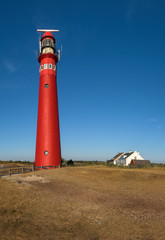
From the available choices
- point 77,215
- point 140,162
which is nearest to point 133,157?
point 140,162

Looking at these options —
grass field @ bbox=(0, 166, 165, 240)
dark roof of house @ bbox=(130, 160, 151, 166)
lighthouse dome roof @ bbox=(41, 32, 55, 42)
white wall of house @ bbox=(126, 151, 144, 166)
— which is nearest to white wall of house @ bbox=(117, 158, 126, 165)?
white wall of house @ bbox=(126, 151, 144, 166)

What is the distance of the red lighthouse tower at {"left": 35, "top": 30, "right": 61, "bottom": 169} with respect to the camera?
25.0 meters

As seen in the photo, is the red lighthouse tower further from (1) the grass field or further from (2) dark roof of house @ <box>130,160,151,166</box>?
(2) dark roof of house @ <box>130,160,151,166</box>

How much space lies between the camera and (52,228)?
24.1ft

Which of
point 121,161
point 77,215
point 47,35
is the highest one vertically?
point 47,35

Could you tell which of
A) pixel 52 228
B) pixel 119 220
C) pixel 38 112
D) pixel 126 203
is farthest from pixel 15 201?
pixel 38 112

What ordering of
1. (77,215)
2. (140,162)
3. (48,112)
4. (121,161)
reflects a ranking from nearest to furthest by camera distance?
(77,215)
(48,112)
(140,162)
(121,161)

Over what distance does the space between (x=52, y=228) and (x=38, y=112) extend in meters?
21.1

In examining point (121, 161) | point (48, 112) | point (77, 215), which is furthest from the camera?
point (121, 161)

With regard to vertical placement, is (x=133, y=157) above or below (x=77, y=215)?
above

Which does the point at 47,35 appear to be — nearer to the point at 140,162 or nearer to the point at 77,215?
the point at 77,215

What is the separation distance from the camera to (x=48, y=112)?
2594 centimetres

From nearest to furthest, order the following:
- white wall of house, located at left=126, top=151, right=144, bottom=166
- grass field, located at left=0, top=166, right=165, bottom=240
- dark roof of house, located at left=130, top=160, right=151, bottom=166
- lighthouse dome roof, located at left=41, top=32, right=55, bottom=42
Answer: grass field, located at left=0, top=166, right=165, bottom=240, lighthouse dome roof, located at left=41, top=32, right=55, bottom=42, dark roof of house, located at left=130, top=160, right=151, bottom=166, white wall of house, located at left=126, top=151, right=144, bottom=166

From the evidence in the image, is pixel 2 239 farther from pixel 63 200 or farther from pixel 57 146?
pixel 57 146
